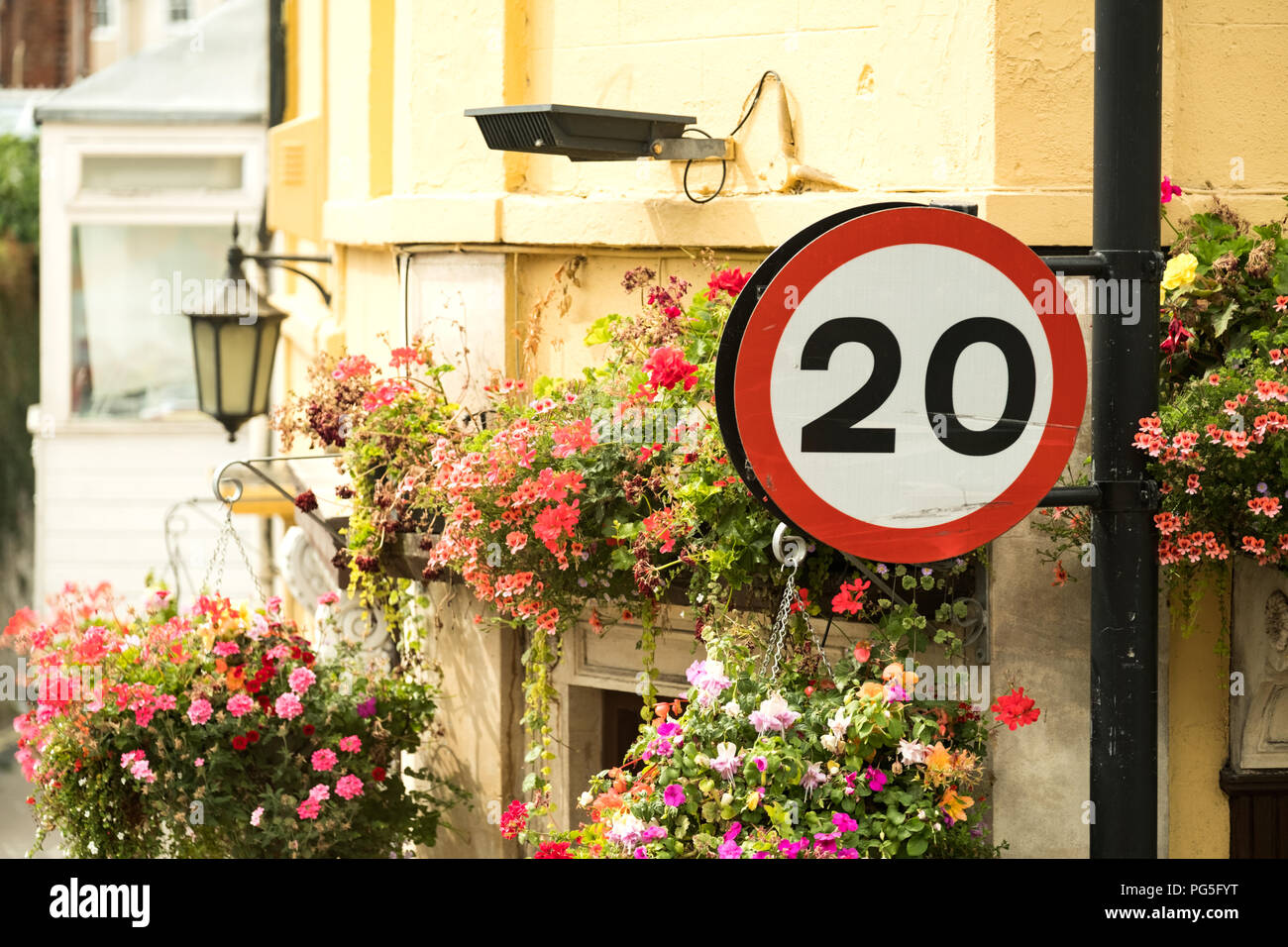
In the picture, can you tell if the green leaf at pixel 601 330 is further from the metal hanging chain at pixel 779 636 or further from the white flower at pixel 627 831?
the white flower at pixel 627 831

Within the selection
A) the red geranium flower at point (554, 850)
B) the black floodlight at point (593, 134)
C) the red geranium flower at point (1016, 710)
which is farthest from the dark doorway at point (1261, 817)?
the black floodlight at point (593, 134)

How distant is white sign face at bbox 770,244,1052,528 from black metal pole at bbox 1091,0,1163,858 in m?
0.28

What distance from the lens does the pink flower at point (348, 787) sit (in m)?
5.45

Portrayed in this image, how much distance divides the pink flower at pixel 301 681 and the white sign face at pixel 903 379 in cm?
254

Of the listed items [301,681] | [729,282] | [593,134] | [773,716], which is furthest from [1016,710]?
[301,681]

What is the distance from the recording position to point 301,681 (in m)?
5.51

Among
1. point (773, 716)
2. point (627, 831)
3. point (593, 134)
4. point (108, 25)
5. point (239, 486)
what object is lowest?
point (627, 831)

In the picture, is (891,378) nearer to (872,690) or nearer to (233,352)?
(872,690)

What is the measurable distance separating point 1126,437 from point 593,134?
2151mm

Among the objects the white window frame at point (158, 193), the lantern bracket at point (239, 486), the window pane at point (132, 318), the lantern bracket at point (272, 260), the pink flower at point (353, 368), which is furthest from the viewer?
the window pane at point (132, 318)

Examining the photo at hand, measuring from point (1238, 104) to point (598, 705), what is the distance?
Result: 2.93 meters

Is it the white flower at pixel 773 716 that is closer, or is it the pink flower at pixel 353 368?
the white flower at pixel 773 716
